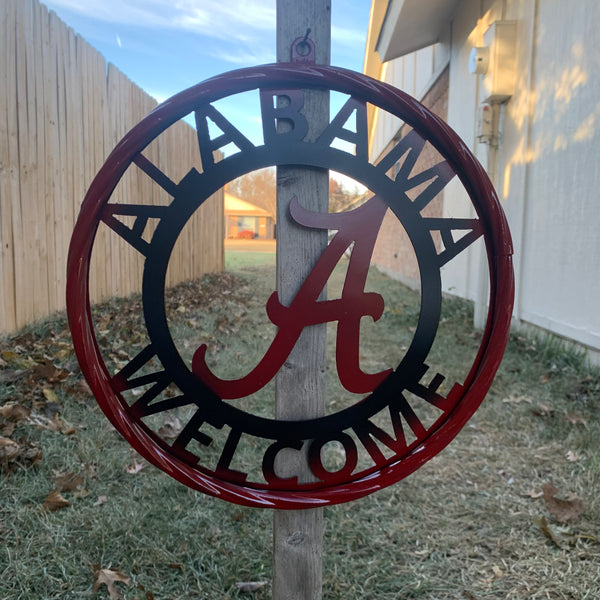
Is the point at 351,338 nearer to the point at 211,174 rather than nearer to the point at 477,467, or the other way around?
the point at 211,174

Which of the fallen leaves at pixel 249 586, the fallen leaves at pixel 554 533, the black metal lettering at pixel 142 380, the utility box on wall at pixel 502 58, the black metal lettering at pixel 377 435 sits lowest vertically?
the fallen leaves at pixel 249 586

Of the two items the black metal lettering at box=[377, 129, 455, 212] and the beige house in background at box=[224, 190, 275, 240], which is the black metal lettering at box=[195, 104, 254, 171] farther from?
the beige house in background at box=[224, 190, 275, 240]

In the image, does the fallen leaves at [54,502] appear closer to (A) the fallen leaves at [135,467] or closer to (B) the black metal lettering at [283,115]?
(A) the fallen leaves at [135,467]

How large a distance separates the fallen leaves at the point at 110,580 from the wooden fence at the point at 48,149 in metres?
2.20

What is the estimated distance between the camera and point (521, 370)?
345 cm

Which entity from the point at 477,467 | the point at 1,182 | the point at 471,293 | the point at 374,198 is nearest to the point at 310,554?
the point at 374,198

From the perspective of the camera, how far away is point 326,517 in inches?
75.0

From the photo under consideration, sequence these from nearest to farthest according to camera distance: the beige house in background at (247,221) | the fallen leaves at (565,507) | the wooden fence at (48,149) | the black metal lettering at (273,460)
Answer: the black metal lettering at (273,460), the fallen leaves at (565,507), the wooden fence at (48,149), the beige house in background at (247,221)

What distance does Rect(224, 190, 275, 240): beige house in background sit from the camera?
3656cm

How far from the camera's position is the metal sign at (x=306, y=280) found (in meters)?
1.01

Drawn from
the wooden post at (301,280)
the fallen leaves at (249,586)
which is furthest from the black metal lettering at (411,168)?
the fallen leaves at (249,586)

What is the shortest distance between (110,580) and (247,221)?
37.8 meters

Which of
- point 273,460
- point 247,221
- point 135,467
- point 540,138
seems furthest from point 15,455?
point 247,221

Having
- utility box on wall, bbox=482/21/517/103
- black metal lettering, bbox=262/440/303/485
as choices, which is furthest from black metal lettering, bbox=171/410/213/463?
utility box on wall, bbox=482/21/517/103
